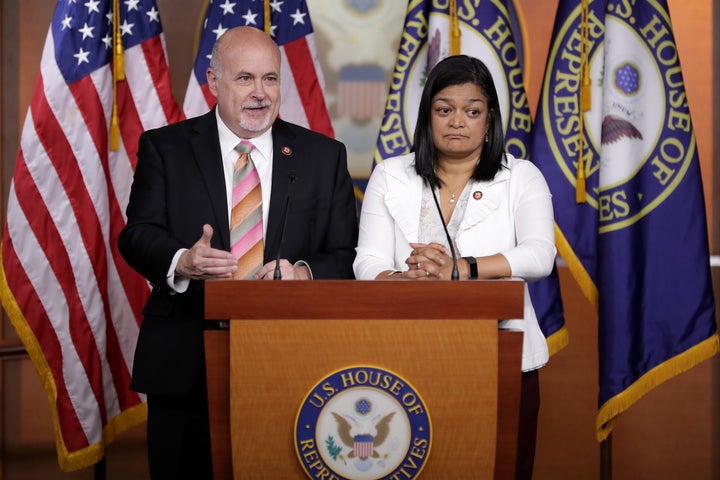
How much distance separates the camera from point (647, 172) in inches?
128

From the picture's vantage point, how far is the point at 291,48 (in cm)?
342

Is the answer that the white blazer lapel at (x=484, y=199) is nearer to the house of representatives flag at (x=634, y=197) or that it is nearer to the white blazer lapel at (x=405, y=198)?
the white blazer lapel at (x=405, y=198)

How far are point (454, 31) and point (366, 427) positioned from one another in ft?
6.50

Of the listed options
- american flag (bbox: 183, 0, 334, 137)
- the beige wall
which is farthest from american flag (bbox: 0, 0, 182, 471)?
the beige wall

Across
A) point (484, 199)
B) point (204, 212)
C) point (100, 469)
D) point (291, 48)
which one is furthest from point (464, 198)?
point (100, 469)

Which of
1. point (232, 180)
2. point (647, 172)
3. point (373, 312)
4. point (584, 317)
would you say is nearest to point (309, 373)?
point (373, 312)

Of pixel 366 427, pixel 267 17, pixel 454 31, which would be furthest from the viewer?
pixel 267 17

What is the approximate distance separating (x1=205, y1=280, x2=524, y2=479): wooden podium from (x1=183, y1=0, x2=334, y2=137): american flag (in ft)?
6.02

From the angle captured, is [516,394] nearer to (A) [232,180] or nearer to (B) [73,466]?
(A) [232,180]

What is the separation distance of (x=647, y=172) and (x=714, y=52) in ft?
3.55

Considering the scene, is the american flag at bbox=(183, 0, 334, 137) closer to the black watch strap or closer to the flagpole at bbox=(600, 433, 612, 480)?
the black watch strap

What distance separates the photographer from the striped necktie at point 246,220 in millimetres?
2242

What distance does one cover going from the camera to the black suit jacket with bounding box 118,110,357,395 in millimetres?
2271

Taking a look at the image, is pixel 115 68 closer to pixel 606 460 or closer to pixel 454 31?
pixel 454 31
